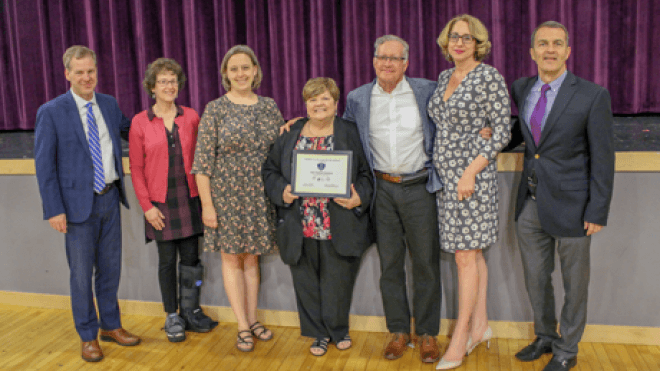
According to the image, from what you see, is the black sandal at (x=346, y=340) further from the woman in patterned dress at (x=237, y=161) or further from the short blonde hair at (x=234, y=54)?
the short blonde hair at (x=234, y=54)

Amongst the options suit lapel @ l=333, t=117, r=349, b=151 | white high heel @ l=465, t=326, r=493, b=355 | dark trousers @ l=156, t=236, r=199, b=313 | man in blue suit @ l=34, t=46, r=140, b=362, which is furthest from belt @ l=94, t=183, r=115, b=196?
white high heel @ l=465, t=326, r=493, b=355

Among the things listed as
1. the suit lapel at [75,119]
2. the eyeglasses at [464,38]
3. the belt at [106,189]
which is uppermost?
the eyeglasses at [464,38]

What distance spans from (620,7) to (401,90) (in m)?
2.92

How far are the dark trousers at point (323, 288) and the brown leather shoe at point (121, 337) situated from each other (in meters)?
0.85

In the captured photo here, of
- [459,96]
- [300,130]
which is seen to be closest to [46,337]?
[300,130]

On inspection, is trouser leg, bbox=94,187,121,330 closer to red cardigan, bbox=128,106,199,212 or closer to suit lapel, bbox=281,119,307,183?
red cardigan, bbox=128,106,199,212

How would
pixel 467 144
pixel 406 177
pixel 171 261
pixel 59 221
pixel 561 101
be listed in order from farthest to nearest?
pixel 171 261 < pixel 59 221 < pixel 406 177 < pixel 467 144 < pixel 561 101

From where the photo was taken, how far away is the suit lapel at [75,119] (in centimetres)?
232

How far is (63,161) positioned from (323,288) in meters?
1.31

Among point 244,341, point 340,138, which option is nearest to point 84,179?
point 244,341

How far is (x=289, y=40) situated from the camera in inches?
185

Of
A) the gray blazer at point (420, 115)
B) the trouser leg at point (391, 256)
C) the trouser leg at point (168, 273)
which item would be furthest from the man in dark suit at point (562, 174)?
the trouser leg at point (168, 273)

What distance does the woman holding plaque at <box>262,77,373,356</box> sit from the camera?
7.34 feet

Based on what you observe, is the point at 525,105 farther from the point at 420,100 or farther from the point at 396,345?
the point at 396,345
